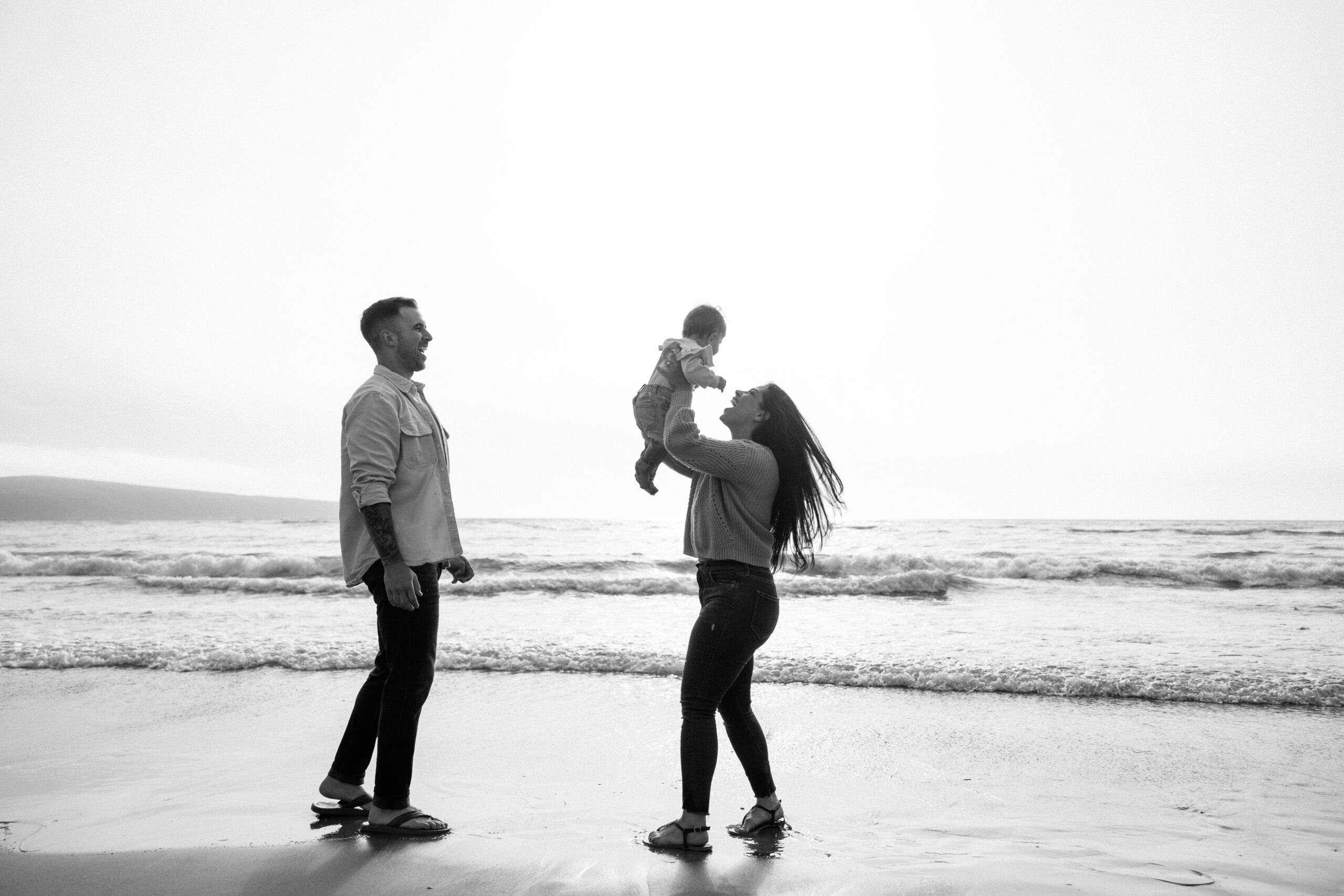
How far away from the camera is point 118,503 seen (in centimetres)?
4516

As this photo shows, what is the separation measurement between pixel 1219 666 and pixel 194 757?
7288 millimetres

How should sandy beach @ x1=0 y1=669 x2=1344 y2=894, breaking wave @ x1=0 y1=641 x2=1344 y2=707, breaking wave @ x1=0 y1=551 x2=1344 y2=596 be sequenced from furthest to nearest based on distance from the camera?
breaking wave @ x1=0 y1=551 x2=1344 y2=596
breaking wave @ x1=0 y1=641 x2=1344 y2=707
sandy beach @ x1=0 y1=669 x2=1344 y2=894

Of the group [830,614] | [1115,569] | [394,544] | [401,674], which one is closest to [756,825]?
[401,674]

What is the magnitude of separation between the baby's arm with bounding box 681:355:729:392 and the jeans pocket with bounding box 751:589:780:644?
0.75 metres

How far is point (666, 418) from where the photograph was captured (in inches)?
114

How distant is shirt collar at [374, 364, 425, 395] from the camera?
3.01m

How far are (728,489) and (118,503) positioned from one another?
53.0 metres

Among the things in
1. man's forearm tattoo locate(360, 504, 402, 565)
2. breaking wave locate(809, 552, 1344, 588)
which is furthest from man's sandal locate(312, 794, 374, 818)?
breaking wave locate(809, 552, 1344, 588)

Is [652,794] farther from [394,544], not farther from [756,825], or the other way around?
[394,544]

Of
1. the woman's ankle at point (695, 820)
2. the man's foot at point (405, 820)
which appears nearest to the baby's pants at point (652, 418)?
the woman's ankle at point (695, 820)

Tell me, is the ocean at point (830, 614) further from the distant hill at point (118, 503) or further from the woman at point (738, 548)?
the distant hill at point (118, 503)

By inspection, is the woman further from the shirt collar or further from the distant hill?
the distant hill

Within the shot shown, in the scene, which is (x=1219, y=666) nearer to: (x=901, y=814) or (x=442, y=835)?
(x=901, y=814)

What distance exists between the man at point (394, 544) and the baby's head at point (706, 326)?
1.05 m
